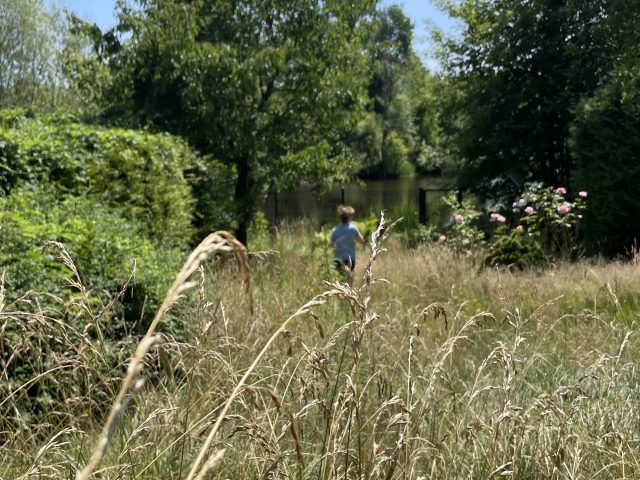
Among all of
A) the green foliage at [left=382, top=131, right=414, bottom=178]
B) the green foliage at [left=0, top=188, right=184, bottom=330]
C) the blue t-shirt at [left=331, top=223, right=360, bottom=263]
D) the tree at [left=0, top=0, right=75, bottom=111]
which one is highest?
the tree at [left=0, top=0, right=75, bottom=111]

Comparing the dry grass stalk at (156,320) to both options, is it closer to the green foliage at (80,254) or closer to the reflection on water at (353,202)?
the green foliage at (80,254)

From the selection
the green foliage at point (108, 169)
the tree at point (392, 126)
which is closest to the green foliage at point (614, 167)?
the green foliage at point (108, 169)

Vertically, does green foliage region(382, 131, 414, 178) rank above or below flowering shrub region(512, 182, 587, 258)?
above

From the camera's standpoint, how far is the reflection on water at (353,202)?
641 inches

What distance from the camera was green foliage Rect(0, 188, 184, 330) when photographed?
3725mm

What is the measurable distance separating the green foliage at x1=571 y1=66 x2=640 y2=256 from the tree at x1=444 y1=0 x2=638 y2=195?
5.86ft

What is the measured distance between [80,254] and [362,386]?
6.56 ft

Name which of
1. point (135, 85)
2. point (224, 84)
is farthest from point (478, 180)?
point (135, 85)

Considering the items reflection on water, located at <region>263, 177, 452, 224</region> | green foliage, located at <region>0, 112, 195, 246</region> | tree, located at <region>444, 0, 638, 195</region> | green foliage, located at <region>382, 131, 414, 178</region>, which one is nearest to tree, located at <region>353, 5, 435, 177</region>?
green foliage, located at <region>382, 131, 414, 178</region>

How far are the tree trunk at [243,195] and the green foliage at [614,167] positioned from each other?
16.9ft

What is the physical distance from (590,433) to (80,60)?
10739mm

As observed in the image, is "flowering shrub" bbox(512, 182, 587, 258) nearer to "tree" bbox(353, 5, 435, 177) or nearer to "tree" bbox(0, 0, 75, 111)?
"tree" bbox(0, 0, 75, 111)

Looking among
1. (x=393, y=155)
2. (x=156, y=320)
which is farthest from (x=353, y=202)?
(x=156, y=320)

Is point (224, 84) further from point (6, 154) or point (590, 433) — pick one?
point (590, 433)
